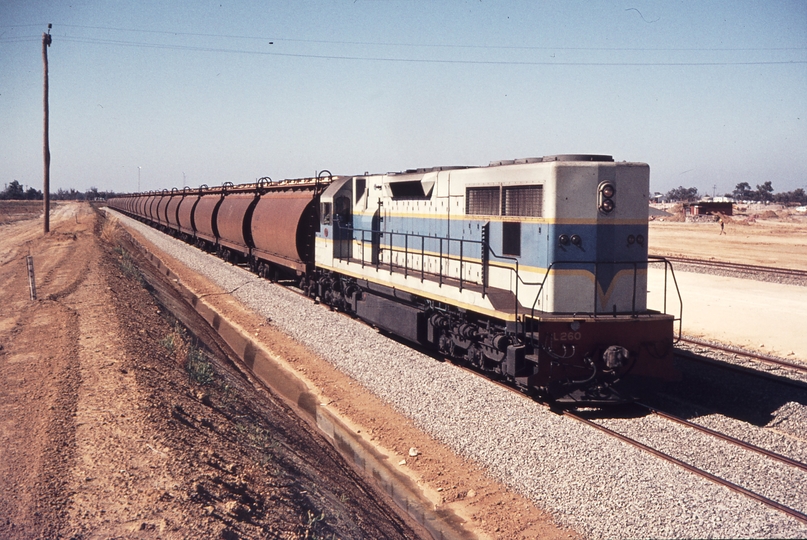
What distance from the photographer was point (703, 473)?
7.30 meters

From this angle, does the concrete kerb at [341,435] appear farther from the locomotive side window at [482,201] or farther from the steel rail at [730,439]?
the locomotive side window at [482,201]

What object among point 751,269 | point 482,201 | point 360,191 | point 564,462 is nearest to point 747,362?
point 482,201

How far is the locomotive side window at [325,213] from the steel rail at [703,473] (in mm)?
10534

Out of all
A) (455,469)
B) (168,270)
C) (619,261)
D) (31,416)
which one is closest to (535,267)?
(619,261)

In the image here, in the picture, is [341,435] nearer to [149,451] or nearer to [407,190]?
[149,451]

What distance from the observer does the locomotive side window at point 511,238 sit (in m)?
10.7

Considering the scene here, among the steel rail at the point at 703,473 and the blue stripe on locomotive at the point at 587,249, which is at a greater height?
the blue stripe on locomotive at the point at 587,249

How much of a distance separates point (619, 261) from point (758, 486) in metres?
4.02

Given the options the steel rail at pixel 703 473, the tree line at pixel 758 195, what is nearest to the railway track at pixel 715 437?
the steel rail at pixel 703 473

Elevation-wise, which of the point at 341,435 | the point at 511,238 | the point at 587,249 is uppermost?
the point at 511,238

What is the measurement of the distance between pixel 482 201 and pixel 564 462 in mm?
5440

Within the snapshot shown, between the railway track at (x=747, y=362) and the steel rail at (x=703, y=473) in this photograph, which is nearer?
the steel rail at (x=703, y=473)

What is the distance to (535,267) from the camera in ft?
33.5

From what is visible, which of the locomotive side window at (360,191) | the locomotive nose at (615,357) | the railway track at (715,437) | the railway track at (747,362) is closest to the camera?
the railway track at (715,437)
